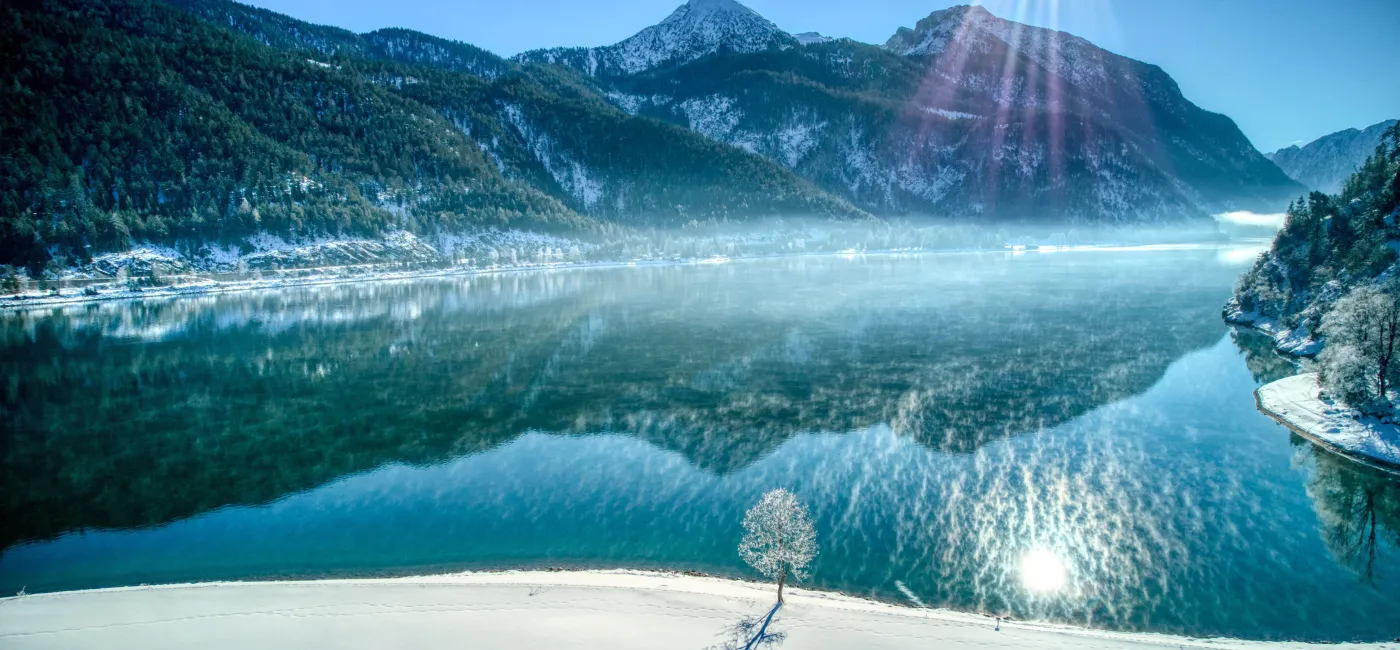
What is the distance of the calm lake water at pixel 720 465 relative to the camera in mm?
26172

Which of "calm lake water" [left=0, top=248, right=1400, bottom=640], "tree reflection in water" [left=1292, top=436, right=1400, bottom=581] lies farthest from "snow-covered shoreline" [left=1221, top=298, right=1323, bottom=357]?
"tree reflection in water" [left=1292, top=436, right=1400, bottom=581]

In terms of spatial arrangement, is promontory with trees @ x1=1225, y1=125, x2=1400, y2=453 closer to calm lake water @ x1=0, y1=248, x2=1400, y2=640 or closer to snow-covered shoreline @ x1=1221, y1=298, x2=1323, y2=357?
snow-covered shoreline @ x1=1221, y1=298, x2=1323, y2=357

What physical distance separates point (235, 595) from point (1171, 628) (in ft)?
108

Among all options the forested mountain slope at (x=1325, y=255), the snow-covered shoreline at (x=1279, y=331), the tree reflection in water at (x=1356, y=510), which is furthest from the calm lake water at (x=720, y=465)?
the forested mountain slope at (x=1325, y=255)

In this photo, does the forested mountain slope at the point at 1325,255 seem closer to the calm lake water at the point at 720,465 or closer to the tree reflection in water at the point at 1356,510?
the calm lake water at the point at 720,465

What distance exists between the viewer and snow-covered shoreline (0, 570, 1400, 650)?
19.5 metres

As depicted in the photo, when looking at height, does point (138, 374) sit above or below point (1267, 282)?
below

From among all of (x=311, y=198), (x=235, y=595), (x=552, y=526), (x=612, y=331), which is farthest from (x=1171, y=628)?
(x=311, y=198)

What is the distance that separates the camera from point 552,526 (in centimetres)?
3097

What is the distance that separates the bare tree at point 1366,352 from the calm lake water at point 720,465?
493 cm

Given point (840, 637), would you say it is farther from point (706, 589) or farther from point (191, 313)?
point (191, 313)

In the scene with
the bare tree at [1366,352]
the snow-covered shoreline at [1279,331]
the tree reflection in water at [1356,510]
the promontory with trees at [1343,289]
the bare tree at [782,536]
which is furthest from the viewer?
the snow-covered shoreline at [1279,331]

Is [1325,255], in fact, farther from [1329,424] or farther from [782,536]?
[782,536]

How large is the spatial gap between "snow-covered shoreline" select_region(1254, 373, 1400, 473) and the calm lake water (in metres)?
1.80
